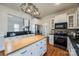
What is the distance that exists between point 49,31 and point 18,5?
22.1 inches

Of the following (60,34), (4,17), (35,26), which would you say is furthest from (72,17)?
(4,17)

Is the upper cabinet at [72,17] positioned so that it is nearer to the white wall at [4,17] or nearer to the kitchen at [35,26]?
the kitchen at [35,26]

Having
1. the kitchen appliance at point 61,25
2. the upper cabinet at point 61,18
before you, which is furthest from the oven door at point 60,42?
the upper cabinet at point 61,18

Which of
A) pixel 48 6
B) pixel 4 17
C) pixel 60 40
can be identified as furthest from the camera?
pixel 60 40

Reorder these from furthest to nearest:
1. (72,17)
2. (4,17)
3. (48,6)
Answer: (72,17), (48,6), (4,17)

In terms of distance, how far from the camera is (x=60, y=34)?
127 centimetres

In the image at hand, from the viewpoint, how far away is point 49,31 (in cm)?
116

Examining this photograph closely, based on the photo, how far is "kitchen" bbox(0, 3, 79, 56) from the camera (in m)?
0.89

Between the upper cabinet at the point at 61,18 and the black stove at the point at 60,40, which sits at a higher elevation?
the upper cabinet at the point at 61,18

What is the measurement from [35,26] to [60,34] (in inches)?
17.3

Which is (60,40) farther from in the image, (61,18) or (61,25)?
(61,18)

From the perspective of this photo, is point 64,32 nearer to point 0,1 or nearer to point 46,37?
point 46,37

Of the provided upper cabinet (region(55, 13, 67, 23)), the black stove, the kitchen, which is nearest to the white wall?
the kitchen

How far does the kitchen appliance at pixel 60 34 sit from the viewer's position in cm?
123
